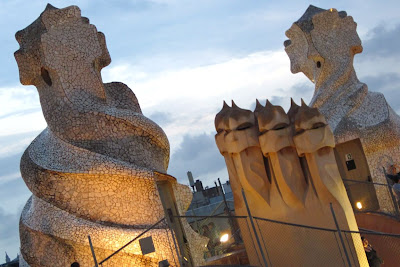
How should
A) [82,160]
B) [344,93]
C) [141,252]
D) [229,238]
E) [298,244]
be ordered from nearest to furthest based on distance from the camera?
1. [298,244]
2. [141,252]
3. [82,160]
4. [229,238]
5. [344,93]

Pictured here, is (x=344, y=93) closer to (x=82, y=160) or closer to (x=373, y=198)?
(x=373, y=198)

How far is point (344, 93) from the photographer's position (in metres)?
16.9

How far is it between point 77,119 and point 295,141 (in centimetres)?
369

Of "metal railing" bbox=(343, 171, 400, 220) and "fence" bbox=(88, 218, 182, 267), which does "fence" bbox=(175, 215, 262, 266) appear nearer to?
"fence" bbox=(88, 218, 182, 267)

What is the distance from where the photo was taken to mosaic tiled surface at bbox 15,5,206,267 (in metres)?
11.1

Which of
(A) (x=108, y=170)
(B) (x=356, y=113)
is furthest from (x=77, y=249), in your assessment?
(B) (x=356, y=113)

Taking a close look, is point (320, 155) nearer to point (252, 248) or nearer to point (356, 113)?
point (252, 248)

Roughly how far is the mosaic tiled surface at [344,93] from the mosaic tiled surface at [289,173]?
6.08m

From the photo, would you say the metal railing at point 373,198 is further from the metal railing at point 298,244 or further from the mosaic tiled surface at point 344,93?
the metal railing at point 298,244

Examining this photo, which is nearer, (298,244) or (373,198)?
(298,244)

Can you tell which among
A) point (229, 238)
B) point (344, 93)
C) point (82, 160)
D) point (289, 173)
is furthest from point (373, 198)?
point (82, 160)

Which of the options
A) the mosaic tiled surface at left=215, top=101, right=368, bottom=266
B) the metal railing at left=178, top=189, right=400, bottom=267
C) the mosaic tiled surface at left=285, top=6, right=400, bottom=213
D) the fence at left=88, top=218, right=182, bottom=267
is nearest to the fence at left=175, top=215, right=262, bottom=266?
the metal railing at left=178, top=189, right=400, bottom=267

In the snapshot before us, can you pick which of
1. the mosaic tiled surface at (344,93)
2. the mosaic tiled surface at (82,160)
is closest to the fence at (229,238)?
the mosaic tiled surface at (82,160)

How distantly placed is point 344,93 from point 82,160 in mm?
7836
